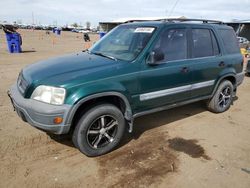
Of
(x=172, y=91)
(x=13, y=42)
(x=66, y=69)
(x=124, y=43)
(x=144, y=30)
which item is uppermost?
(x=144, y=30)

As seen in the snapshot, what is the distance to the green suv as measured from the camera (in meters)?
3.10

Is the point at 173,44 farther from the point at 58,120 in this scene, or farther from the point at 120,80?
the point at 58,120

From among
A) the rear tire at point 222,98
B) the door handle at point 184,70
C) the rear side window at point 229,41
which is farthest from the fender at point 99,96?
the rear side window at point 229,41

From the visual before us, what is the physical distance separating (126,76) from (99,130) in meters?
0.86

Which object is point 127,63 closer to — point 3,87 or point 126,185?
point 126,185

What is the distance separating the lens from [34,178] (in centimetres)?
304

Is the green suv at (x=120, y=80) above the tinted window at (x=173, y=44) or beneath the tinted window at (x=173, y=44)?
beneath

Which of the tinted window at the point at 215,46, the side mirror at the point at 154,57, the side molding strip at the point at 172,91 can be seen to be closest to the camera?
the side mirror at the point at 154,57

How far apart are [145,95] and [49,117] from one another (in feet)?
4.84

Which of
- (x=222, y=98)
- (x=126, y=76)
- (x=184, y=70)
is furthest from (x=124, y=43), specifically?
(x=222, y=98)

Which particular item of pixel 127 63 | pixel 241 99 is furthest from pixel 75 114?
pixel 241 99

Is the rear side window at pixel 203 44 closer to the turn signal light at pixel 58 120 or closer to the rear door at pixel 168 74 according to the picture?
the rear door at pixel 168 74

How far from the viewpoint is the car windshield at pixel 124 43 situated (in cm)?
384

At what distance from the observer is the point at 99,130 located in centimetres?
350
